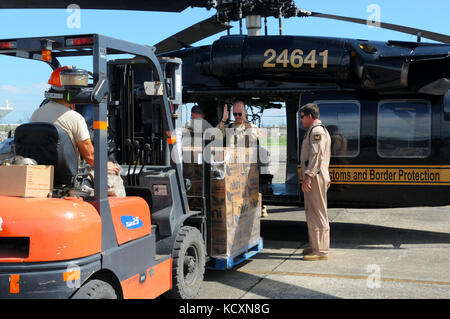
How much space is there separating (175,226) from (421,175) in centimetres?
461

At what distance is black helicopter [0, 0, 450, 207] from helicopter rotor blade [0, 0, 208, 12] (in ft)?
0.34

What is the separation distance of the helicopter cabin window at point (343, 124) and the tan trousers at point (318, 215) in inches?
58.1

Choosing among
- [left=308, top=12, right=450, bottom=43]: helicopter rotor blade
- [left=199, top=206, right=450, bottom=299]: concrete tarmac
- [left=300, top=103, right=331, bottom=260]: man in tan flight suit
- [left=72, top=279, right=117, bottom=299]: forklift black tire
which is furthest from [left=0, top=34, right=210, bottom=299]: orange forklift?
[left=308, top=12, right=450, bottom=43]: helicopter rotor blade

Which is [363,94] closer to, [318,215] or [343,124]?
[343,124]

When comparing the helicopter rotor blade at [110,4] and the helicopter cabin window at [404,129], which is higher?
the helicopter rotor blade at [110,4]

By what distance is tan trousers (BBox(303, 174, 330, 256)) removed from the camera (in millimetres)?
6828

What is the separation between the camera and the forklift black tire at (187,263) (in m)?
4.80

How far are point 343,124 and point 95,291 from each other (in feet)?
18.5

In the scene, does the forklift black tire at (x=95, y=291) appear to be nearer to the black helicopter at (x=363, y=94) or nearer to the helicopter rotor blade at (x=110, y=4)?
the helicopter rotor blade at (x=110, y=4)

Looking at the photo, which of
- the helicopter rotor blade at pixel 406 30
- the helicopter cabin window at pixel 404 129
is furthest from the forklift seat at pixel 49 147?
the helicopter rotor blade at pixel 406 30

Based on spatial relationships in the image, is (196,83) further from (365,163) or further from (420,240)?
(420,240)

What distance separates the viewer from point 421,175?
788 centimetres

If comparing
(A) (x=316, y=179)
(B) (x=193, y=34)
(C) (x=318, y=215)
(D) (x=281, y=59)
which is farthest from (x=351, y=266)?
(B) (x=193, y=34)
